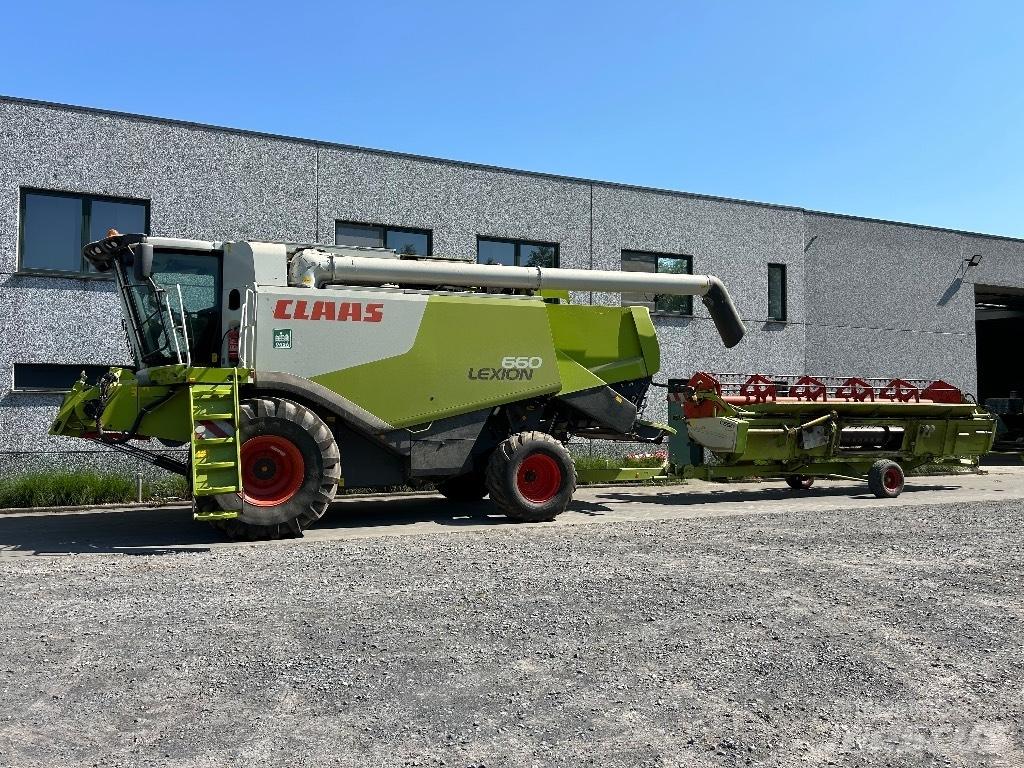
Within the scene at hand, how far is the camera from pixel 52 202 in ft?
45.1

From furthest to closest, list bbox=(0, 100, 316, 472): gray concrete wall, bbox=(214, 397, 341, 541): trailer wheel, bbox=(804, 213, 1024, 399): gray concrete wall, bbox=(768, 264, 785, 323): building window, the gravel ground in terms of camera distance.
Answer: bbox=(804, 213, 1024, 399): gray concrete wall < bbox=(768, 264, 785, 323): building window < bbox=(0, 100, 316, 472): gray concrete wall < bbox=(214, 397, 341, 541): trailer wheel < the gravel ground

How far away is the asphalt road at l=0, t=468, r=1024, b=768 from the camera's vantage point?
12.3ft

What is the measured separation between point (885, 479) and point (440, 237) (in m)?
8.70

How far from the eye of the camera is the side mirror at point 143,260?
944 cm

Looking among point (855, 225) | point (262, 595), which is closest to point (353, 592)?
point (262, 595)

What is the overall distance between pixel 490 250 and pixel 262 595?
11.7 m

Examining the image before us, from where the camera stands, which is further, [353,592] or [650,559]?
[650,559]

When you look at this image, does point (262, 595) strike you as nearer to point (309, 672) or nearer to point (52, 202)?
point (309, 672)

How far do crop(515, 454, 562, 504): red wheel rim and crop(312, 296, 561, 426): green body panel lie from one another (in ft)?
2.72

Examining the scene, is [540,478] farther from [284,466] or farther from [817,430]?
[817,430]

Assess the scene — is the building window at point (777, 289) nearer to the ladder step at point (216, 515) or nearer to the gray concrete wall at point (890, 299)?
the gray concrete wall at point (890, 299)

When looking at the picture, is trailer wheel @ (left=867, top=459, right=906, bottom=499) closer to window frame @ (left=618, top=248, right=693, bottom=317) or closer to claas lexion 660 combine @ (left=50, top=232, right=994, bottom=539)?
claas lexion 660 combine @ (left=50, top=232, right=994, bottom=539)

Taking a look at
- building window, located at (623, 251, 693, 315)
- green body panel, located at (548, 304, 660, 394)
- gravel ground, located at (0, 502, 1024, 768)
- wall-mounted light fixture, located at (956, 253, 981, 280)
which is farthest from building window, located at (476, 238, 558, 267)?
wall-mounted light fixture, located at (956, 253, 981, 280)

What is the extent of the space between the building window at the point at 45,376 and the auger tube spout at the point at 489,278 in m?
5.03
